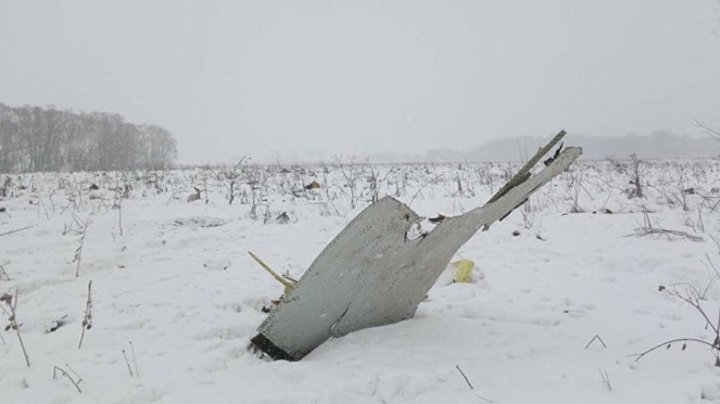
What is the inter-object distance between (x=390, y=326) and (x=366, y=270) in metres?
0.47

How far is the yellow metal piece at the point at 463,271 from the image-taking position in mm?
3051

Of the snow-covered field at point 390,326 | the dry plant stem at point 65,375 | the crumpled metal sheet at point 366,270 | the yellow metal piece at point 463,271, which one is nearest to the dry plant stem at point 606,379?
the snow-covered field at point 390,326

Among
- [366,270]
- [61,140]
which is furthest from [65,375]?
[61,140]

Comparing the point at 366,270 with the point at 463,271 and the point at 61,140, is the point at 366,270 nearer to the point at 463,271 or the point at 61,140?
the point at 463,271

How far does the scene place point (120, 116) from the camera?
2005 inches

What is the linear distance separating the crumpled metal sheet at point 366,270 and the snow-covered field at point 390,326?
0.11 m

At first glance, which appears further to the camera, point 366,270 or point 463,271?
point 463,271

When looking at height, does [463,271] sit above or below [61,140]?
below

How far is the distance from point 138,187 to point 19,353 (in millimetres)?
8549

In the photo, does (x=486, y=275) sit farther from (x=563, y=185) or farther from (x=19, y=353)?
(x=563, y=185)

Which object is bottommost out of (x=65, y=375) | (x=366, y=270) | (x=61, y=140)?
(x=65, y=375)

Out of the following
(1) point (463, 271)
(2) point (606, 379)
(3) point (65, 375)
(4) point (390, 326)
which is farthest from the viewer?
(1) point (463, 271)

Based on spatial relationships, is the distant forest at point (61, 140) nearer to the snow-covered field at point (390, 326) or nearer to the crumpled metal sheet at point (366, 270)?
the snow-covered field at point (390, 326)

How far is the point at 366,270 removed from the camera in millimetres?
1870
